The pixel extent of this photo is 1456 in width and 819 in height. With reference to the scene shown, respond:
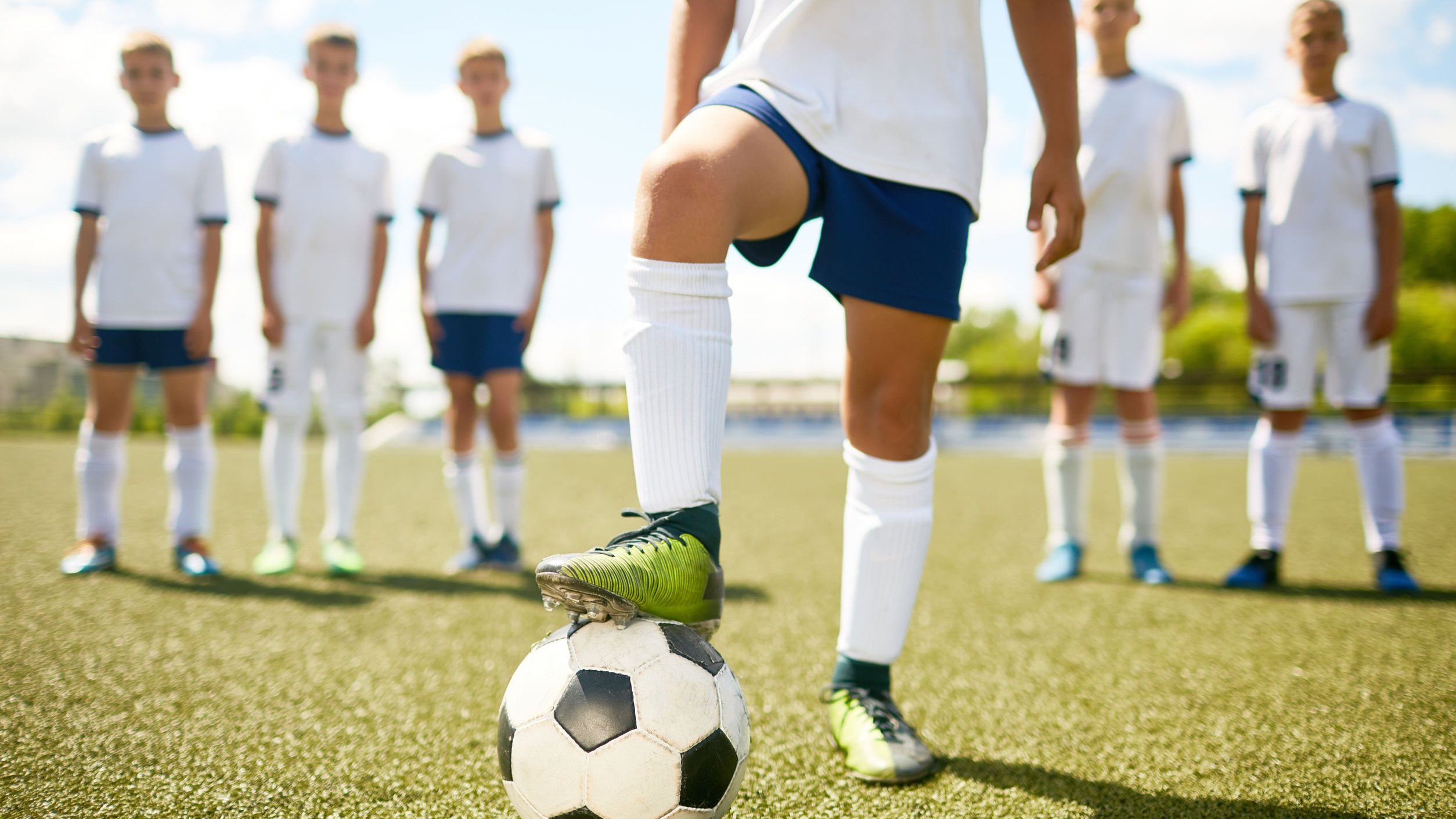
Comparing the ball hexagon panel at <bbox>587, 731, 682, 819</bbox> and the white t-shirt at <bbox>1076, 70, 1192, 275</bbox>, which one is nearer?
the ball hexagon panel at <bbox>587, 731, 682, 819</bbox>

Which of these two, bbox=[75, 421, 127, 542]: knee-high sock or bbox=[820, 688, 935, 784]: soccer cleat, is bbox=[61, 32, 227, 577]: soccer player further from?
bbox=[820, 688, 935, 784]: soccer cleat

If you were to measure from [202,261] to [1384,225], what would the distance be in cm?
474

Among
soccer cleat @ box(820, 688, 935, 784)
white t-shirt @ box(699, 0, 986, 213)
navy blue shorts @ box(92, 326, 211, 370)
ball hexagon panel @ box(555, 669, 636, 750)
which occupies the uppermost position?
white t-shirt @ box(699, 0, 986, 213)

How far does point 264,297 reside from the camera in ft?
12.6

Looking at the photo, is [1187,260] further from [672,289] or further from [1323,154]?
[672,289]

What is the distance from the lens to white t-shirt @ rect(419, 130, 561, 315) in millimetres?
3846

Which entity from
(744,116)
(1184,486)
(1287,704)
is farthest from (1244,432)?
(744,116)

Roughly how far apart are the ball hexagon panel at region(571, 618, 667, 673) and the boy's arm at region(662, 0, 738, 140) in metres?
0.84

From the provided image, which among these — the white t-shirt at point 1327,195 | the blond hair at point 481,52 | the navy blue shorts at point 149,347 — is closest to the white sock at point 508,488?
the navy blue shorts at point 149,347

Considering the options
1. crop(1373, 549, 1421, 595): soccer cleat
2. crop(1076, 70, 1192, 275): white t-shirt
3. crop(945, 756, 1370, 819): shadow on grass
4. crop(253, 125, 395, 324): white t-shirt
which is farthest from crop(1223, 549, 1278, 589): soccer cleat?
crop(253, 125, 395, 324): white t-shirt


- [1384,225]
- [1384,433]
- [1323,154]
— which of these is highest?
[1323,154]

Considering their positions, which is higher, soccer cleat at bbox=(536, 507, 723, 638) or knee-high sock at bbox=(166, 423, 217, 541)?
soccer cleat at bbox=(536, 507, 723, 638)

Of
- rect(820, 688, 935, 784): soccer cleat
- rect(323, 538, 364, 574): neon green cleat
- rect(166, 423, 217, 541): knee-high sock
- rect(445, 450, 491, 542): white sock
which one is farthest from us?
rect(445, 450, 491, 542): white sock

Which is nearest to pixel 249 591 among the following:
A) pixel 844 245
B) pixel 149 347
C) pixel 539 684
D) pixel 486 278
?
pixel 149 347
